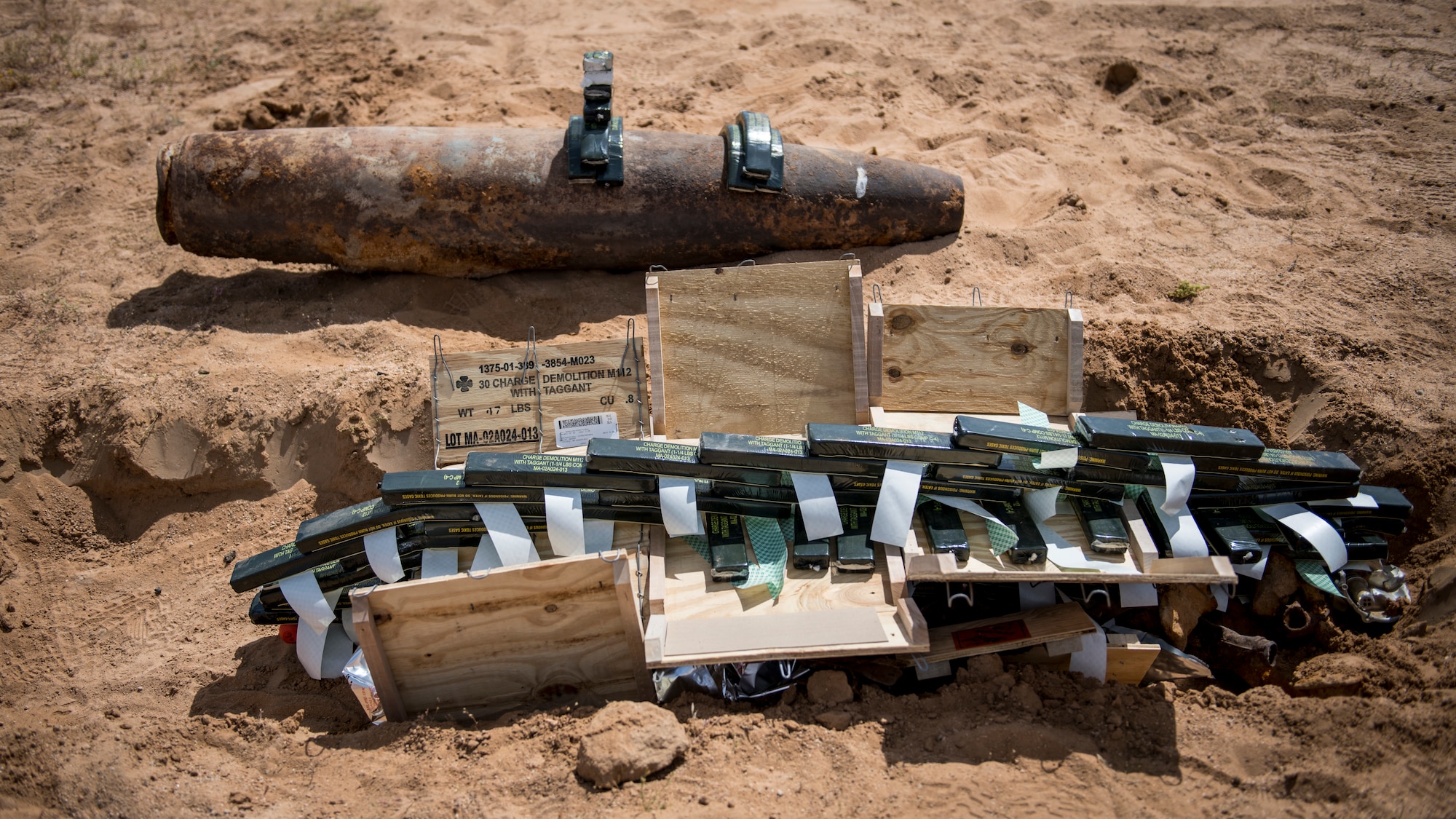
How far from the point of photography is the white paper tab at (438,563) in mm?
3211

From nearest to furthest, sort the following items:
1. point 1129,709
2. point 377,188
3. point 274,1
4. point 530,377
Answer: point 1129,709
point 530,377
point 377,188
point 274,1

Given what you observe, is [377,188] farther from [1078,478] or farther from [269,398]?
[1078,478]

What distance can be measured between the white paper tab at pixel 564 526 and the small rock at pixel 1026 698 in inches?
64.6

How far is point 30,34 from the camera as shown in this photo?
7258 mm

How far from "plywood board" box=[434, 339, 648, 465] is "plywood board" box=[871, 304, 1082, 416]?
1.18 metres

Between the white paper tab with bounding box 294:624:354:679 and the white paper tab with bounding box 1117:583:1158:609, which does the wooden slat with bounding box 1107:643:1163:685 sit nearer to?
the white paper tab with bounding box 1117:583:1158:609

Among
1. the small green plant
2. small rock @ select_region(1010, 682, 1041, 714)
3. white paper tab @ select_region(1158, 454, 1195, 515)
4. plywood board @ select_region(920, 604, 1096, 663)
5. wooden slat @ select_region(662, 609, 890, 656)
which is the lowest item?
small rock @ select_region(1010, 682, 1041, 714)

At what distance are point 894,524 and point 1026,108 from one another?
425 cm

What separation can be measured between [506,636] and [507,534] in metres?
0.38

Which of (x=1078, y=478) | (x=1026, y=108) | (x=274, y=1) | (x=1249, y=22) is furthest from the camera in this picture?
(x=274, y=1)

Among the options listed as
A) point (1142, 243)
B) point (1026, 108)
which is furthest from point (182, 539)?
point (1026, 108)

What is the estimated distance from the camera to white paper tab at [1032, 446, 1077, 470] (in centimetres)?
304

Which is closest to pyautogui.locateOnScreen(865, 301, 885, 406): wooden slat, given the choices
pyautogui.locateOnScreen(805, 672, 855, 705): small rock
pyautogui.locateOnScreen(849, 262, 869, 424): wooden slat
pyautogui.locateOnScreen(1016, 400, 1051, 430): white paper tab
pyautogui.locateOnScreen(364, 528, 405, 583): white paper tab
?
pyautogui.locateOnScreen(849, 262, 869, 424): wooden slat

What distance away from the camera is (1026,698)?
9.73 feet
